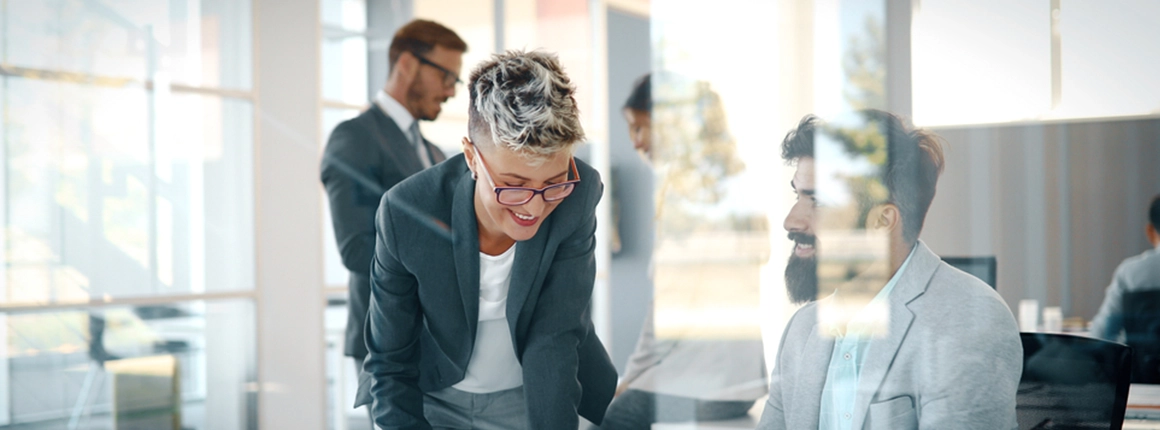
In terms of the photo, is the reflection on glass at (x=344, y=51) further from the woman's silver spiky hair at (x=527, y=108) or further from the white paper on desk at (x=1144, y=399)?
the white paper on desk at (x=1144, y=399)

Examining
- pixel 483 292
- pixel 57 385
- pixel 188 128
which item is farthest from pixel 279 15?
pixel 483 292

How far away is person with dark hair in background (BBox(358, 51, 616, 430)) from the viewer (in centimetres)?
205

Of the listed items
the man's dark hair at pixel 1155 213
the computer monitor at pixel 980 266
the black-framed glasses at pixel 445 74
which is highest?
the black-framed glasses at pixel 445 74

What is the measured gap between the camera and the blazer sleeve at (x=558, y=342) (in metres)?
2.21

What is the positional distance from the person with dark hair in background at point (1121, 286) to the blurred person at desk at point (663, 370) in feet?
2.95

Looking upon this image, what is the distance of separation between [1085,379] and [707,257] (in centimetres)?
94

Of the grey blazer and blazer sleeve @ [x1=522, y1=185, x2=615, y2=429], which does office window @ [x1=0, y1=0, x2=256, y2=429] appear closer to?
blazer sleeve @ [x1=522, y1=185, x2=615, y2=429]

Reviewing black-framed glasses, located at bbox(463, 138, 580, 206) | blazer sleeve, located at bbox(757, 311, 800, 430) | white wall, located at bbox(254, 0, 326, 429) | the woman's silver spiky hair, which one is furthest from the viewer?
white wall, located at bbox(254, 0, 326, 429)

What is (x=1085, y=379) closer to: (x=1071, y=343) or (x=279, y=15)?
(x=1071, y=343)

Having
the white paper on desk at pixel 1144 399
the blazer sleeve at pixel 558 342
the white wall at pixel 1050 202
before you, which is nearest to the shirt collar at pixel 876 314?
the white wall at pixel 1050 202

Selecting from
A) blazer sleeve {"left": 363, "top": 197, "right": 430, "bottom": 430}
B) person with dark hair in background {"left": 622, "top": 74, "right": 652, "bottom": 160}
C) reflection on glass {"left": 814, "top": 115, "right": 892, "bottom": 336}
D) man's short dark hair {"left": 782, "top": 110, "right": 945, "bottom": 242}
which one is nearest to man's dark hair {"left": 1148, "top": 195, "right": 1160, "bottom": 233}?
man's short dark hair {"left": 782, "top": 110, "right": 945, "bottom": 242}

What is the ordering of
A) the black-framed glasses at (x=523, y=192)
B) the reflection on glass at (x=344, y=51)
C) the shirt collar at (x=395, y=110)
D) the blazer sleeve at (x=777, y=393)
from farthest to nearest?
the reflection on glass at (x=344, y=51) < the shirt collar at (x=395, y=110) < the blazer sleeve at (x=777, y=393) < the black-framed glasses at (x=523, y=192)

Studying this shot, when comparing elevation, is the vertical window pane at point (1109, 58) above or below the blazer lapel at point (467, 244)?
above

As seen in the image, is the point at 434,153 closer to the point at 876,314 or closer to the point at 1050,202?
the point at 876,314
